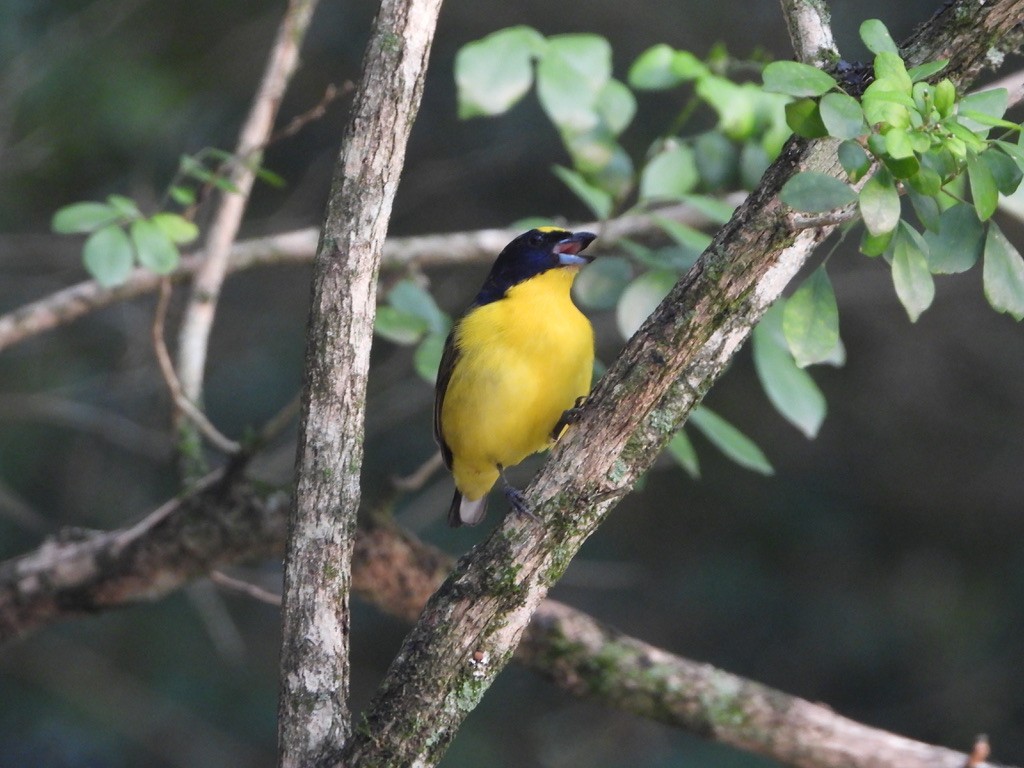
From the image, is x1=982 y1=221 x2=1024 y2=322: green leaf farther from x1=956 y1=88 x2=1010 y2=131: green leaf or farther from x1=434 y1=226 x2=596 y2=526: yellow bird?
x1=434 y1=226 x2=596 y2=526: yellow bird

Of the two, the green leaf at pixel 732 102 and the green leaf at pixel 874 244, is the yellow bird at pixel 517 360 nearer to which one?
the green leaf at pixel 732 102

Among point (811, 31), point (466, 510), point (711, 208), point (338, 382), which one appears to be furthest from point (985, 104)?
point (466, 510)

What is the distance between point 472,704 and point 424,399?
4.58 meters

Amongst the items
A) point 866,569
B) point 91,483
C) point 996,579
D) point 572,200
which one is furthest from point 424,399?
point 996,579

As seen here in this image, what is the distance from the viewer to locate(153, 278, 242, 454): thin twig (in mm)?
3922

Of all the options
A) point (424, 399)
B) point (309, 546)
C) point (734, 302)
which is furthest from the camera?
point (424, 399)

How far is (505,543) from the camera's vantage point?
258 centimetres

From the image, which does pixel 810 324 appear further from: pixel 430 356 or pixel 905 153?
pixel 430 356

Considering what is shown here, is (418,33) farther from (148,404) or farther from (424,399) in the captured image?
(148,404)

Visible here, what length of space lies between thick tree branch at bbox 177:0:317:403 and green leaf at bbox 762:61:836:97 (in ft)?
8.67

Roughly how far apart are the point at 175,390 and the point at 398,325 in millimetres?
721

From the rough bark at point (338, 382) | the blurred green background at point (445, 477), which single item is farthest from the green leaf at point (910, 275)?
the blurred green background at point (445, 477)

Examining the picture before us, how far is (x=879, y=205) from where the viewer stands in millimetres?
2115

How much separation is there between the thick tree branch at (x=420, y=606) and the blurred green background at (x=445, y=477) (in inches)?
→ 112
